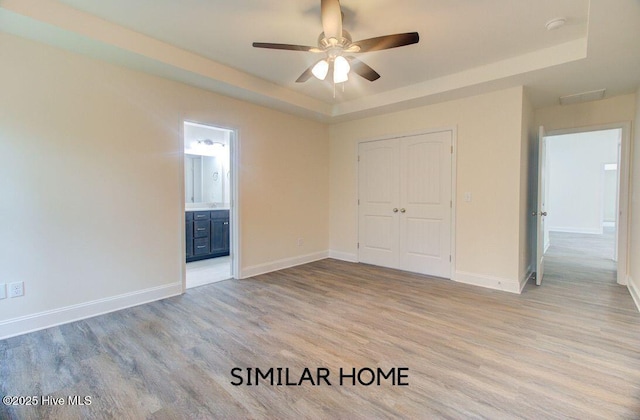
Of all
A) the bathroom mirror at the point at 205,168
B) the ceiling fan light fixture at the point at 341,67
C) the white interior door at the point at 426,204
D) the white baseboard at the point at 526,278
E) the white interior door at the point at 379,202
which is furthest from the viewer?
the bathroom mirror at the point at 205,168

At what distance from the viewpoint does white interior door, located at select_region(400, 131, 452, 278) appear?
4000 mm

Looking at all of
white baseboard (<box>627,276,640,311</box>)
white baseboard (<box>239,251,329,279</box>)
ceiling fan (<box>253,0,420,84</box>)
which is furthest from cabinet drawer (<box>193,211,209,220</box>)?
white baseboard (<box>627,276,640,311</box>)

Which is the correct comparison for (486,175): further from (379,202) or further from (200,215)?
(200,215)

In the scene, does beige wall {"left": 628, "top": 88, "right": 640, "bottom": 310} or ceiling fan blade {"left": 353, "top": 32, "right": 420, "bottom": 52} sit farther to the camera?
beige wall {"left": 628, "top": 88, "right": 640, "bottom": 310}

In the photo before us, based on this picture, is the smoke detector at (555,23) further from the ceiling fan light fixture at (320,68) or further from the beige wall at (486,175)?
the ceiling fan light fixture at (320,68)

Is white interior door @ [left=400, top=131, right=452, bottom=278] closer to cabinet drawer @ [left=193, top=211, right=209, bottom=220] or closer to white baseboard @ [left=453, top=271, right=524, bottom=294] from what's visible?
white baseboard @ [left=453, top=271, right=524, bottom=294]

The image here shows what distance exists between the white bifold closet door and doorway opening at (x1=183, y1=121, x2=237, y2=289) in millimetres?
2245

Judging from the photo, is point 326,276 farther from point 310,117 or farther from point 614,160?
point 614,160

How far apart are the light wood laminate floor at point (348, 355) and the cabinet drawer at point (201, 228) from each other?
5.93 feet

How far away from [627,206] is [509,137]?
193cm

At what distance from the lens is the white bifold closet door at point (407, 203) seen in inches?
159

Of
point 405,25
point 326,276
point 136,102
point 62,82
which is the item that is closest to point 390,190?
point 326,276

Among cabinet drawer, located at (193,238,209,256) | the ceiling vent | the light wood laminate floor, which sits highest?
the ceiling vent

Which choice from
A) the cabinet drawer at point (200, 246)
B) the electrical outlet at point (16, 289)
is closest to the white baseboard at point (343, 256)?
the cabinet drawer at point (200, 246)
